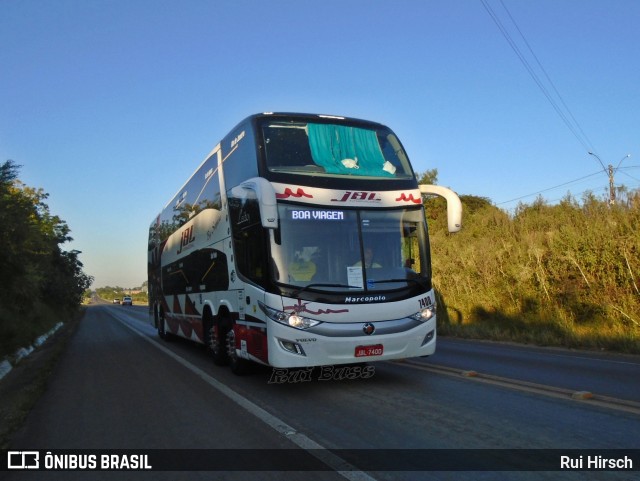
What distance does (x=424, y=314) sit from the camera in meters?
7.81

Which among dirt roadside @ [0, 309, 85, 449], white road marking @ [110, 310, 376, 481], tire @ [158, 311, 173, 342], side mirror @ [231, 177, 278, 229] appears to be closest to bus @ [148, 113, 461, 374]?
side mirror @ [231, 177, 278, 229]

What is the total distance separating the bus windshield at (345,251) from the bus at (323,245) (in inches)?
0.6

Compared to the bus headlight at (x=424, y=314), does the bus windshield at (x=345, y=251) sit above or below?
above

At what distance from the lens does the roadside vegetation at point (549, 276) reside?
14609 mm

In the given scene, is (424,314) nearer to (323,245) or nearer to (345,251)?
(345,251)

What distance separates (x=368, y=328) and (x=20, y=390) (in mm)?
6414

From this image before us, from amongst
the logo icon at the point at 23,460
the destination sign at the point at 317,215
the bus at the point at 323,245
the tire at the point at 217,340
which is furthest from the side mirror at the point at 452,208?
the logo icon at the point at 23,460

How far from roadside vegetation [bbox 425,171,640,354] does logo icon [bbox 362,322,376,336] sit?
293 inches

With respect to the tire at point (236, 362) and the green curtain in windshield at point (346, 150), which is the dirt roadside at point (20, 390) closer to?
the tire at point (236, 362)

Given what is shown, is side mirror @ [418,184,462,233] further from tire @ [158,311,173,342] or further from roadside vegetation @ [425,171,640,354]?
tire @ [158,311,173,342]

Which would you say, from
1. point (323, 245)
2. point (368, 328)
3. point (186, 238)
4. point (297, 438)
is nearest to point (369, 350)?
point (368, 328)

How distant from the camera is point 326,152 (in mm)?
8305

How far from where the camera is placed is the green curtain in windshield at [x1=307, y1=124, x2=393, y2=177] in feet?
26.8

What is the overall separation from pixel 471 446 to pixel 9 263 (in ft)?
49.3
